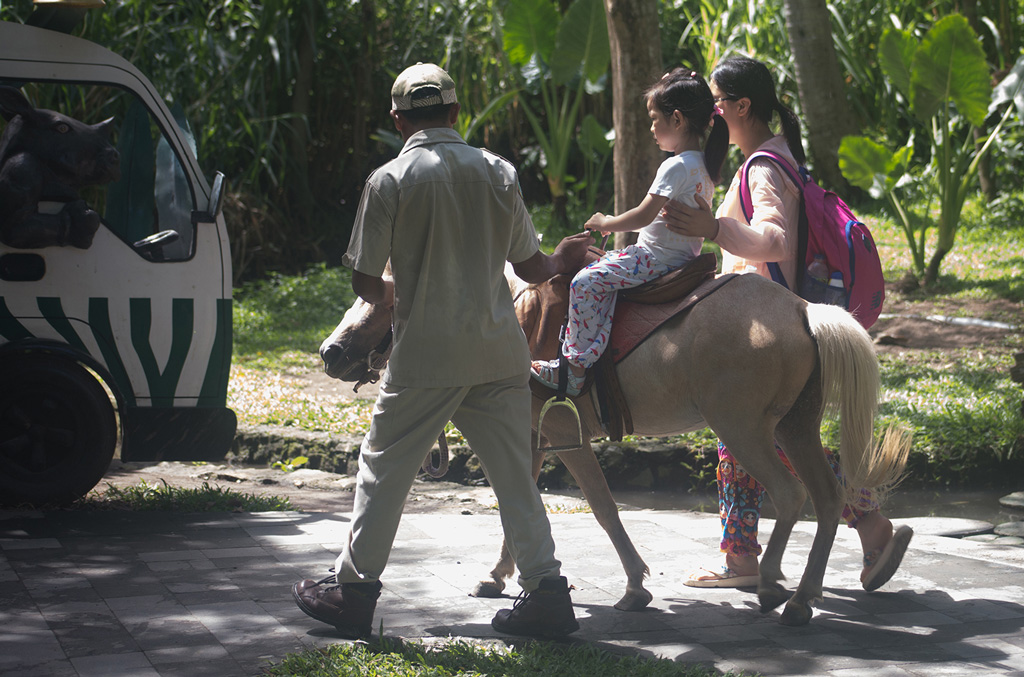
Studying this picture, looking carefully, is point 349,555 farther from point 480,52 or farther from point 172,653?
point 480,52

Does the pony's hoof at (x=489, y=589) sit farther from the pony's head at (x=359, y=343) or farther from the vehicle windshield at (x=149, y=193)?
the vehicle windshield at (x=149, y=193)

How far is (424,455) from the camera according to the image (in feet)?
12.0

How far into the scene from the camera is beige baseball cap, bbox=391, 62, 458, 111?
11.9 ft

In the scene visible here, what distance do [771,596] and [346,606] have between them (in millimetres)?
1645

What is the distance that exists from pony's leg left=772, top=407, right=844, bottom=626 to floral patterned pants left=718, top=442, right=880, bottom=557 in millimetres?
237

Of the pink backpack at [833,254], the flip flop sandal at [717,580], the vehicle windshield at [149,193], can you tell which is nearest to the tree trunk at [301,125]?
the vehicle windshield at [149,193]

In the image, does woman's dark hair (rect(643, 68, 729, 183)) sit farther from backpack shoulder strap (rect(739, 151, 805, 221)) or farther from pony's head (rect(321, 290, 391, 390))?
pony's head (rect(321, 290, 391, 390))

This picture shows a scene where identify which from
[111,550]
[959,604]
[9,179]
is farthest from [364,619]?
[9,179]

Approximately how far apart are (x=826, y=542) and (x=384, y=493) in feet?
5.83

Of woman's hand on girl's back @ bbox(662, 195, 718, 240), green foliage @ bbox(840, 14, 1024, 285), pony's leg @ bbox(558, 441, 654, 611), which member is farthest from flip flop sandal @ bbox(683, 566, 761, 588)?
green foliage @ bbox(840, 14, 1024, 285)

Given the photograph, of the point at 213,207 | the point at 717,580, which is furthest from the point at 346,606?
the point at 213,207

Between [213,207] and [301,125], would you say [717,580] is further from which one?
[301,125]

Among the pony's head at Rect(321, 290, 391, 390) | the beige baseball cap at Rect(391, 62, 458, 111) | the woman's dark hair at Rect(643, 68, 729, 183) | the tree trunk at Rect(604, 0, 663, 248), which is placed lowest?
the pony's head at Rect(321, 290, 391, 390)

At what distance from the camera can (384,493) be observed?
359 cm
